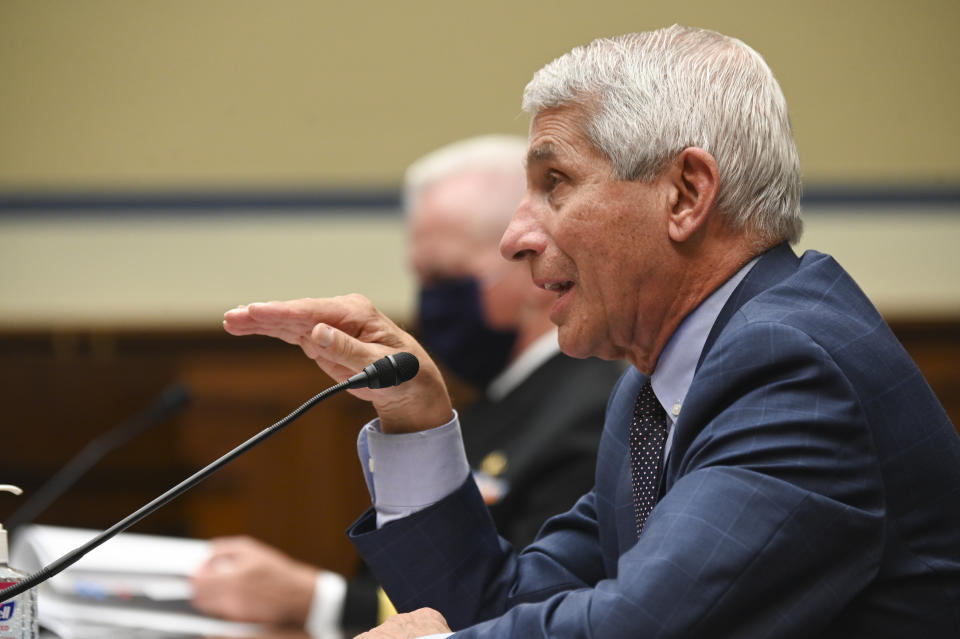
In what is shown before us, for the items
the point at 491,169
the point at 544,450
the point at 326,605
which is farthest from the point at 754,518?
the point at 491,169

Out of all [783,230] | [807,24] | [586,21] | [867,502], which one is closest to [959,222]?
[807,24]

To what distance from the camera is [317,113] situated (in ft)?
13.5

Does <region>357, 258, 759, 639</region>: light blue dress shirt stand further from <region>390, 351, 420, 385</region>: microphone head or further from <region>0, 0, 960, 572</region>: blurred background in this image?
<region>0, 0, 960, 572</region>: blurred background

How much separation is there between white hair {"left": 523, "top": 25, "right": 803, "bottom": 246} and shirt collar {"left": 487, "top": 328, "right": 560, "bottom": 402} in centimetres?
137

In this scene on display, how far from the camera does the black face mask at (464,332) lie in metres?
2.78

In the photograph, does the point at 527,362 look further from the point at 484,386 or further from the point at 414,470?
the point at 414,470

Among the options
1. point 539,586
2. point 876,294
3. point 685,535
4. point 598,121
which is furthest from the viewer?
point 876,294

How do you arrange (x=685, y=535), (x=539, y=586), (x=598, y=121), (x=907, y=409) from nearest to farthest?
1. (x=685, y=535)
2. (x=907, y=409)
3. (x=598, y=121)
4. (x=539, y=586)

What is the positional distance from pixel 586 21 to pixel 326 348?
10.1 feet

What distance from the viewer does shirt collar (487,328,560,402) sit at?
264 centimetres

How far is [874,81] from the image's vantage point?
4.09 m

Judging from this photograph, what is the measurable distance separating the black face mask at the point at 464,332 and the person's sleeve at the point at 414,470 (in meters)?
1.34

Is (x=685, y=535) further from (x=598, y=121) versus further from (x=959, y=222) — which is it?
(x=959, y=222)

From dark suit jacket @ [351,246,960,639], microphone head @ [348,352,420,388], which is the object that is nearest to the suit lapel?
dark suit jacket @ [351,246,960,639]
